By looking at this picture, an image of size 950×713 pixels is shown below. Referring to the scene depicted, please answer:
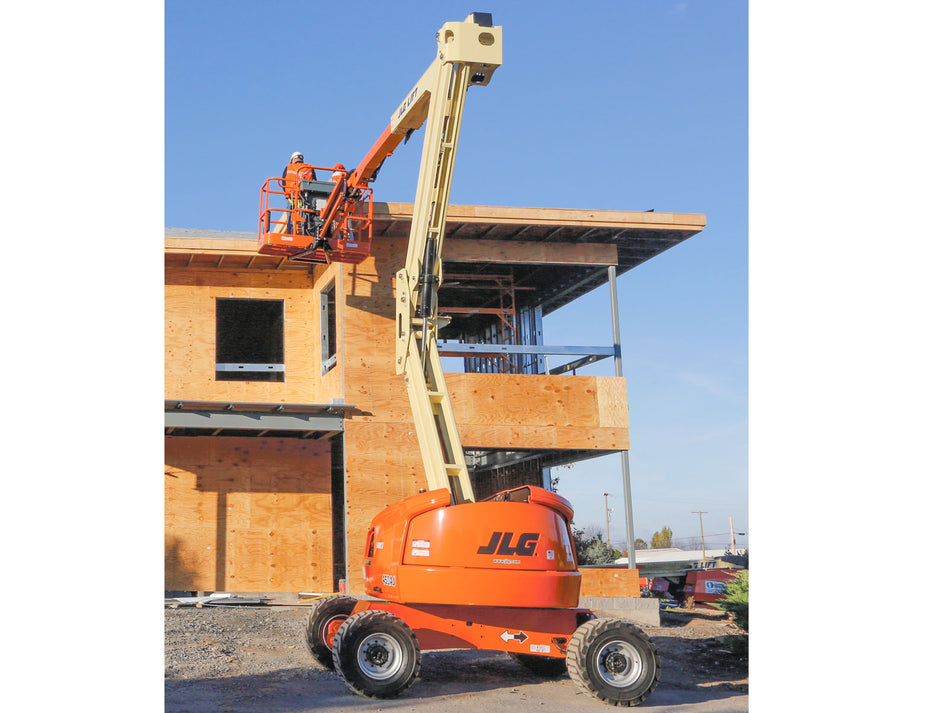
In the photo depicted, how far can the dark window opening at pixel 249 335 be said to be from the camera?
2481 cm

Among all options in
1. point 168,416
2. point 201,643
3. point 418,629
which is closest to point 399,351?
point 418,629

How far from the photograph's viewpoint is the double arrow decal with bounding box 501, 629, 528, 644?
11.4m

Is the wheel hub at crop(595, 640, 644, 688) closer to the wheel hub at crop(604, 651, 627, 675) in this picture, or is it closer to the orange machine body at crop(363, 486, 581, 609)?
the wheel hub at crop(604, 651, 627, 675)

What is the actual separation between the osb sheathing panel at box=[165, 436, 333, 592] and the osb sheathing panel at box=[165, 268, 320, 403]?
3.84 ft

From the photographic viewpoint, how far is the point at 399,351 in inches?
532

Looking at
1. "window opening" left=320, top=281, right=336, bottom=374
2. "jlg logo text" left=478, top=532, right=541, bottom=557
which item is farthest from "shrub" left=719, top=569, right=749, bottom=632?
"window opening" left=320, top=281, right=336, bottom=374

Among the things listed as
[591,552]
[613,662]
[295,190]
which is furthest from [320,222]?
[591,552]

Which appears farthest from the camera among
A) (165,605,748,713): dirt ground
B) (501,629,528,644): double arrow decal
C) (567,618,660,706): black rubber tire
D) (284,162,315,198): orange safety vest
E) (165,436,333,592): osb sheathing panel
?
(165,436,333,592): osb sheathing panel

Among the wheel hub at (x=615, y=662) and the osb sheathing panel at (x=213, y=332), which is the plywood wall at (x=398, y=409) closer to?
the osb sheathing panel at (x=213, y=332)

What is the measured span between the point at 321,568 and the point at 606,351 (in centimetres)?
733

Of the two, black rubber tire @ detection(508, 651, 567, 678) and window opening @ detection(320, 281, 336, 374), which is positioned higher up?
window opening @ detection(320, 281, 336, 374)

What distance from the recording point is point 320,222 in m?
18.0
